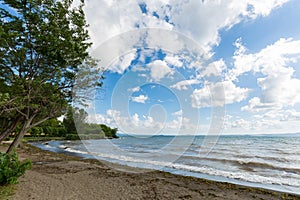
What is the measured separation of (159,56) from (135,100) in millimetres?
2705

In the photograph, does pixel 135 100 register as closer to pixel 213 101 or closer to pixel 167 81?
pixel 167 81

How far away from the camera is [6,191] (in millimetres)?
5074

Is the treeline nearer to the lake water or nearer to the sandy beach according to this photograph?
the lake water

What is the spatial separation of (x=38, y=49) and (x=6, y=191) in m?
4.71

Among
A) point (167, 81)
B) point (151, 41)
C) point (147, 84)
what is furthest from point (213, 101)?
point (151, 41)

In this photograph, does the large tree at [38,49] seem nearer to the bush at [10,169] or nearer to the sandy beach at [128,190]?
the bush at [10,169]

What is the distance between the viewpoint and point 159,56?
9.41m

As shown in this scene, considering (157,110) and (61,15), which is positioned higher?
(61,15)

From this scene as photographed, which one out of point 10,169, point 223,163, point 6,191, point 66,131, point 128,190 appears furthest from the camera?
point 66,131

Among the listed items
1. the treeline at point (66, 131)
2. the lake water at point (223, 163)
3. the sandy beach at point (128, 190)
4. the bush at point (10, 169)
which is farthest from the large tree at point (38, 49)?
the treeline at point (66, 131)

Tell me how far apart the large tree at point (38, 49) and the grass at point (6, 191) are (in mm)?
2360

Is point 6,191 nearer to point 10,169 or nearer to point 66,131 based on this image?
point 10,169

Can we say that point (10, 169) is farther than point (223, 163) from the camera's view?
No

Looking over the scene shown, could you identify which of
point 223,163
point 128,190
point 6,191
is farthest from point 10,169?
point 223,163
